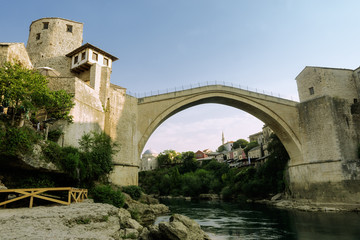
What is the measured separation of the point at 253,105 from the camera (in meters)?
22.4

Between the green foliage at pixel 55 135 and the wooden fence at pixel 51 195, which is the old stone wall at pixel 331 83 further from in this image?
the green foliage at pixel 55 135

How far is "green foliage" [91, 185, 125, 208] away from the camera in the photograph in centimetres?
1194

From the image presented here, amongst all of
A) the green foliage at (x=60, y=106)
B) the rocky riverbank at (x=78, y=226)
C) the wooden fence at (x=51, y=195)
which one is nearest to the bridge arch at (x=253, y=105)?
the green foliage at (x=60, y=106)

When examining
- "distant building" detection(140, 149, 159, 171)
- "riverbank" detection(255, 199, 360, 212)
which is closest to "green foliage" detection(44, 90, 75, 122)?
"riverbank" detection(255, 199, 360, 212)

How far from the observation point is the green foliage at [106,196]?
11938mm

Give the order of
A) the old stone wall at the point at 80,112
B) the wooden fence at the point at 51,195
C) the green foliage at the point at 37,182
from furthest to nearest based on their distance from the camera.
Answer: the old stone wall at the point at 80,112 < the green foliage at the point at 37,182 < the wooden fence at the point at 51,195

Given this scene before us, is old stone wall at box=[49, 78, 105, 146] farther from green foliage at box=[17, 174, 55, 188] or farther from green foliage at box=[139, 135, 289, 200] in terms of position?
green foliage at box=[139, 135, 289, 200]

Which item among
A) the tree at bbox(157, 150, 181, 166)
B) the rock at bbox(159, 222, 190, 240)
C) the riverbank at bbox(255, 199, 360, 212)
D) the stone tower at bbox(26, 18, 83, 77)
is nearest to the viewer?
the rock at bbox(159, 222, 190, 240)

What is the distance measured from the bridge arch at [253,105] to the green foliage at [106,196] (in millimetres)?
8325

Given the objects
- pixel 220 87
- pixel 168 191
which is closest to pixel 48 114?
pixel 220 87

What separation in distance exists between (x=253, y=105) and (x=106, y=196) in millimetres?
15695

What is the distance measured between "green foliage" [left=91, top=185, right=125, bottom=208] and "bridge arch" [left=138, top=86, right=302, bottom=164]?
27.3 feet

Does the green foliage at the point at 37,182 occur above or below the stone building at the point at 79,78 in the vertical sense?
below

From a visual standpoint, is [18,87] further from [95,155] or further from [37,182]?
[95,155]
